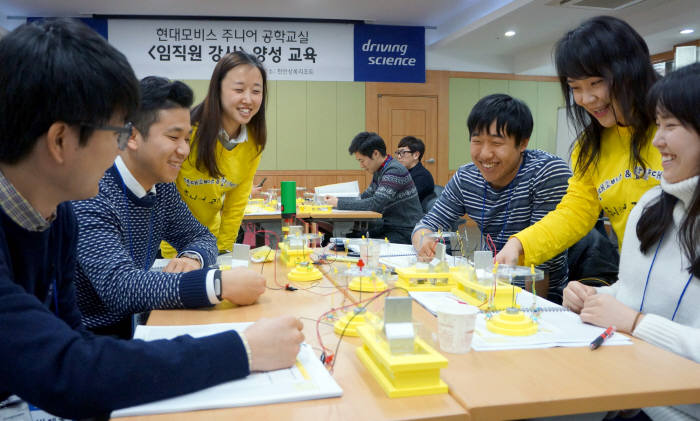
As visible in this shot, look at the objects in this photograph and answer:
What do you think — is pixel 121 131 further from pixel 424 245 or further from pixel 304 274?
pixel 424 245

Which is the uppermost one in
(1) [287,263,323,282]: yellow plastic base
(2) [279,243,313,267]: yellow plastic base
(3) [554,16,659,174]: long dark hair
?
(3) [554,16,659,174]: long dark hair

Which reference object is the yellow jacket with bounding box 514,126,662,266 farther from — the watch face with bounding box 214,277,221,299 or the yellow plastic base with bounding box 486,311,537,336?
the watch face with bounding box 214,277,221,299

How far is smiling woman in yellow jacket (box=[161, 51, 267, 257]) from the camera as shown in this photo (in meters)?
2.39

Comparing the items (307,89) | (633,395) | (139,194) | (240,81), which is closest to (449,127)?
(307,89)

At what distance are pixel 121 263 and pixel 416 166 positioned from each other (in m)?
3.99

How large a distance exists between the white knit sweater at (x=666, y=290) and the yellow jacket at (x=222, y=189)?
1.73 metres

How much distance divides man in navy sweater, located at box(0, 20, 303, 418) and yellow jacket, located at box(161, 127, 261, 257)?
1444 millimetres

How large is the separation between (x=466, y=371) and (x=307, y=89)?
683 cm

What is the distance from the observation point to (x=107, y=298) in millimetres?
1336

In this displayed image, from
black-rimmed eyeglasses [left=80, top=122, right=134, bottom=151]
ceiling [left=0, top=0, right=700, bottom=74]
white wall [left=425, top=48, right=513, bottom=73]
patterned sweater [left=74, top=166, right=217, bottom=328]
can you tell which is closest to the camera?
black-rimmed eyeglasses [left=80, top=122, right=134, bottom=151]

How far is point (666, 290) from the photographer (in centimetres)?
132

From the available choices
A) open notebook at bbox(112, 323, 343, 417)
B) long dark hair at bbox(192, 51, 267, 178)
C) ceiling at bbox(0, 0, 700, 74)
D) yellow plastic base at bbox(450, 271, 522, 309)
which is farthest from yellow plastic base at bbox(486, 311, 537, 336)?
ceiling at bbox(0, 0, 700, 74)

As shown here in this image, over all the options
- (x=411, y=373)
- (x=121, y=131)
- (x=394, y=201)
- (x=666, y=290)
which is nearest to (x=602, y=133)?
(x=666, y=290)

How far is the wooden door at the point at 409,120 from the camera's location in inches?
306
